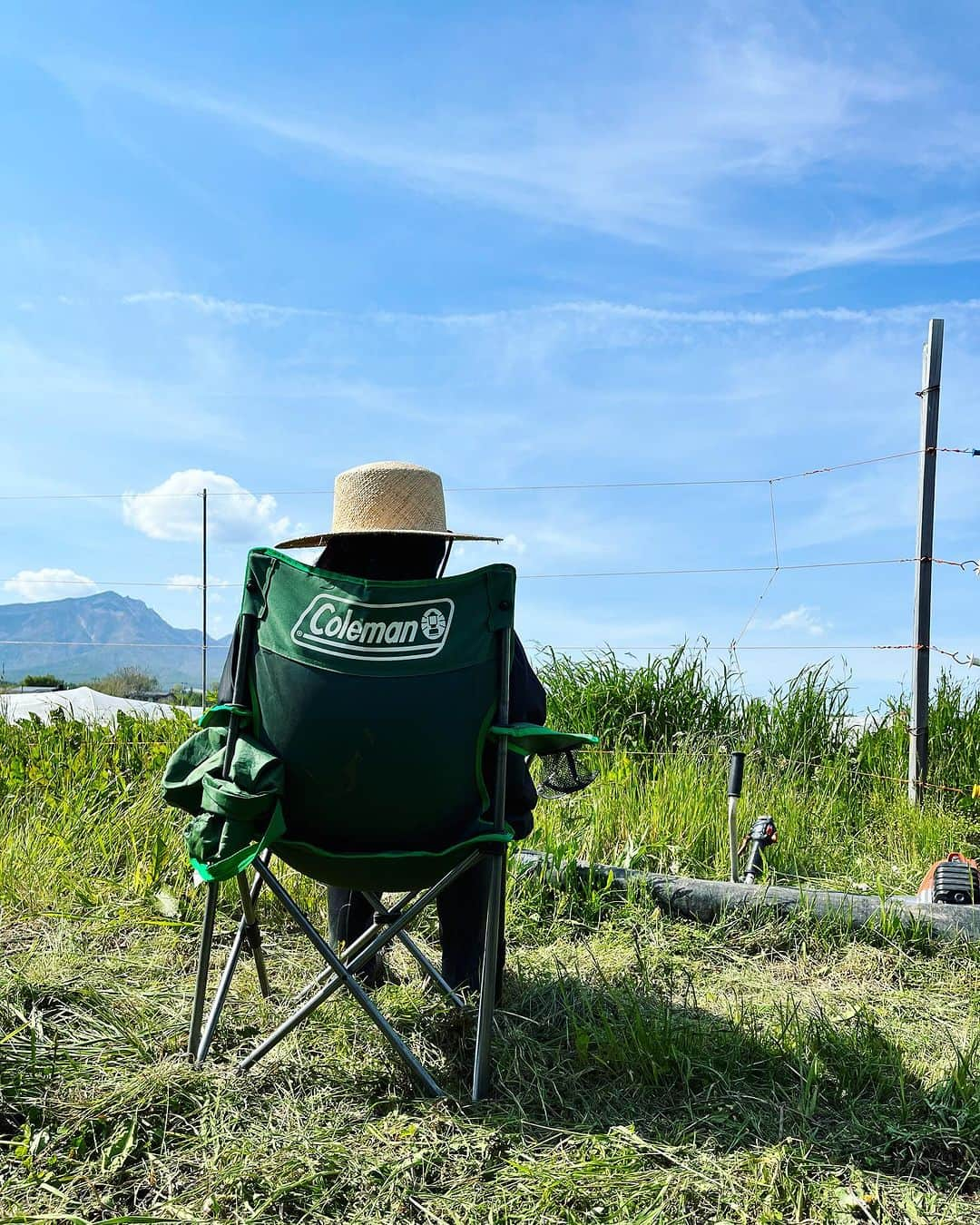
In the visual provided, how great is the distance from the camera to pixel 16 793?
15.1 ft

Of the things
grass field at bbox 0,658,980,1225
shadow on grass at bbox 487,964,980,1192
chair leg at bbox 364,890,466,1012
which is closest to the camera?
grass field at bbox 0,658,980,1225

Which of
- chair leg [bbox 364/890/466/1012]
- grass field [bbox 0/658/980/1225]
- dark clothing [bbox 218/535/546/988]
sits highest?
dark clothing [bbox 218/535/546/988]

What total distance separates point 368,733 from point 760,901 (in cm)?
187

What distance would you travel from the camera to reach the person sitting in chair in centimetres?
234

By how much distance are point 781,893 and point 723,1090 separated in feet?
4.34

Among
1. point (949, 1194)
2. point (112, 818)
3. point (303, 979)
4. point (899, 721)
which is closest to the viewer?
point (949, 1194)

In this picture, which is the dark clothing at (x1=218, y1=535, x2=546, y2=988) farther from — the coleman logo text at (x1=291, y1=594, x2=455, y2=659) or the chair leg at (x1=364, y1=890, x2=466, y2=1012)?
the coleman logo text at (x1=291, y1=594, x2=455, y2=659)

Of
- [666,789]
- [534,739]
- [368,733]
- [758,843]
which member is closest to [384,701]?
[368,733]

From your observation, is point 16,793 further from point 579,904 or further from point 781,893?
point 781,893

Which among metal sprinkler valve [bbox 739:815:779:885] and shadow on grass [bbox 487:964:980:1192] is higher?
metal sprinkler valve [bbox 739:815:779:885]

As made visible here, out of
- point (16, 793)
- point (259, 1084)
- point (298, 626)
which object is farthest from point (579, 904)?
point (16, 793)

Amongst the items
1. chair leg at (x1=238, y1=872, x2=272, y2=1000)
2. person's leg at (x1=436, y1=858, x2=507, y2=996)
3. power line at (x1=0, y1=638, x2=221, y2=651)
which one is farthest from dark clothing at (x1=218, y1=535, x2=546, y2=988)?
power line at (x1=0, y1=638, x2=221, y2=651)

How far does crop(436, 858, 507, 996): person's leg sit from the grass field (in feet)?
0.34

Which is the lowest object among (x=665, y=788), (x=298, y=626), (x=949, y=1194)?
(x=949, y=1194)
